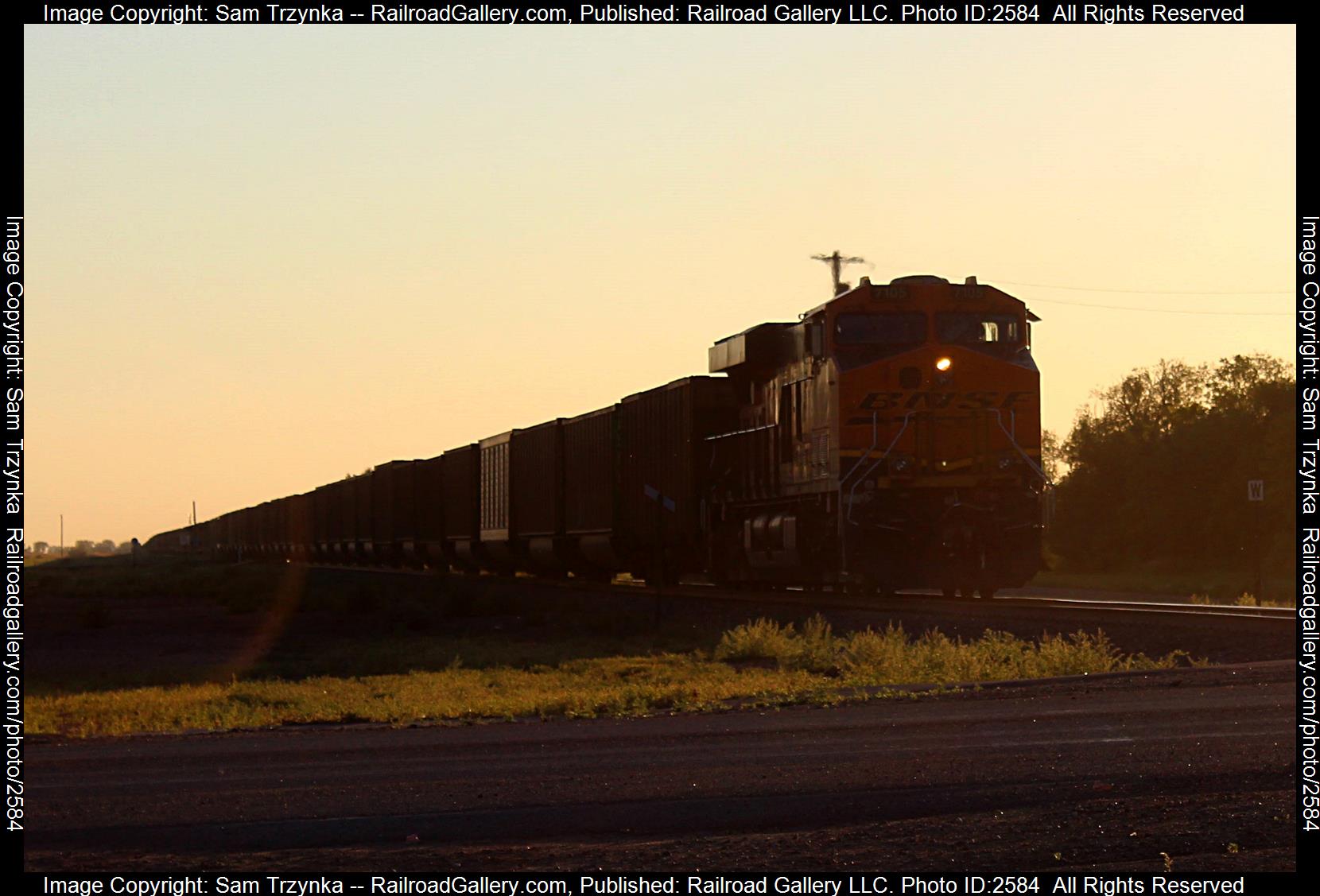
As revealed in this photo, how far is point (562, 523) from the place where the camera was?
39.2 metres

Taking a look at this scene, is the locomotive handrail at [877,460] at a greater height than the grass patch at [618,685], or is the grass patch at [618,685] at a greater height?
the locomotive handrail at [877,460]

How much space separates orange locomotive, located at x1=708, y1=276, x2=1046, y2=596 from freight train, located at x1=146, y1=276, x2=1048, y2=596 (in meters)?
0.03

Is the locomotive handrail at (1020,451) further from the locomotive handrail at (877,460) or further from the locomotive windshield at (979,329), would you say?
the locomotive windshield at (979,329)

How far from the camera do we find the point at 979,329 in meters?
24.7

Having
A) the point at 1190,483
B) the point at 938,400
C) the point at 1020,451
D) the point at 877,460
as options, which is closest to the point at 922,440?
the point at 938,400

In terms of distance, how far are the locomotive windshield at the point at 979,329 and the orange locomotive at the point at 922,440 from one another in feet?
0.06

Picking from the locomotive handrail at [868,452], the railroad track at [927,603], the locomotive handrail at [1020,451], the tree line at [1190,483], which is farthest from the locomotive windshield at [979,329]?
the tree line at [1190,483]

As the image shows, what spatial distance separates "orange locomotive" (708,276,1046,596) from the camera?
78.2ft

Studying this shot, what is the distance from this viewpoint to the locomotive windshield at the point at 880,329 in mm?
24531

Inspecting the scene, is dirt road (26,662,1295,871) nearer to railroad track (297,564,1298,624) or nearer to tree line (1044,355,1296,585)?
railroad track (297,564,1298,624)

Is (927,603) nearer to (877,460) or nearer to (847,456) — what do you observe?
(877,460)

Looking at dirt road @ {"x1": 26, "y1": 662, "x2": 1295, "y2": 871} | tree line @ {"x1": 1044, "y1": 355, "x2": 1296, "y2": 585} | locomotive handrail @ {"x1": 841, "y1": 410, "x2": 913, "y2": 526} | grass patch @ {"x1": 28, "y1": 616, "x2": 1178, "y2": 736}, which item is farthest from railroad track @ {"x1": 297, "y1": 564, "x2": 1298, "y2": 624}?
tree line @ {"x1": 1044, "y1": 355, "x2": 1296, "y2": 585}

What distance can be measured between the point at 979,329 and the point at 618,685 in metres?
10.2

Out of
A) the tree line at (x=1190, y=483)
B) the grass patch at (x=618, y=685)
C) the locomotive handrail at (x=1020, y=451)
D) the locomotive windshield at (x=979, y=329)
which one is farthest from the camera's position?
the tree line at (x=1190, y=483)
